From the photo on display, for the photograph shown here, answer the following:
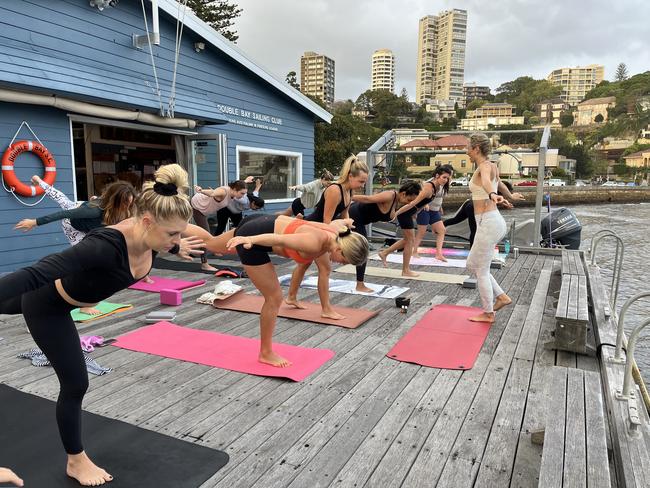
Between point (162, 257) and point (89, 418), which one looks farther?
point (162, 257)

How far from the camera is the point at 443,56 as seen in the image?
19388 cm

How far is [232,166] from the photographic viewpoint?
32.7 feet

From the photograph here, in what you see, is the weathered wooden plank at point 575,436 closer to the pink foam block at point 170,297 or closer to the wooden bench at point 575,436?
the wooden bench at point 575,436

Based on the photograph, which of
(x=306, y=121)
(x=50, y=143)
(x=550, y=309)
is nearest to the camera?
(x=550, y=309)

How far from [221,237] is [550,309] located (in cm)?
372

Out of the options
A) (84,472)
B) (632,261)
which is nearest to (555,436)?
(84,472)

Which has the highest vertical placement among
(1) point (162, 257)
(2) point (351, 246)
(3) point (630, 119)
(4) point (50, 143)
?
(3) point (630, 119)

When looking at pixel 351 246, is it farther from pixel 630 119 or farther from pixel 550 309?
pixel 630 119

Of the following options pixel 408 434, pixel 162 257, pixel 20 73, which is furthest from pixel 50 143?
pixel 408 434

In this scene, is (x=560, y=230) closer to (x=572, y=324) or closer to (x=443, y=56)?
(x=572, y=324)

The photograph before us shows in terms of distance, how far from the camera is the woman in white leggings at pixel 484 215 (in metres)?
4.25

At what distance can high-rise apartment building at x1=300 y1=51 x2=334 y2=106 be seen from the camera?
4963 inches

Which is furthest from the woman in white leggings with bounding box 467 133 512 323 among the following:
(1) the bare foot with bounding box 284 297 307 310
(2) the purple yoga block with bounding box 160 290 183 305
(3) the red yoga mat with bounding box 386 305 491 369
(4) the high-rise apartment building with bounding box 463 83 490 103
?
(4) the high-rise apartment building with bounding box 463 83 490 103

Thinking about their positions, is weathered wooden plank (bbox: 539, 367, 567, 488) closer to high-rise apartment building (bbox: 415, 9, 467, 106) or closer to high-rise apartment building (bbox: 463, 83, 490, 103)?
high-rise apartment building (bbox: 415, 9, 467, 106)
